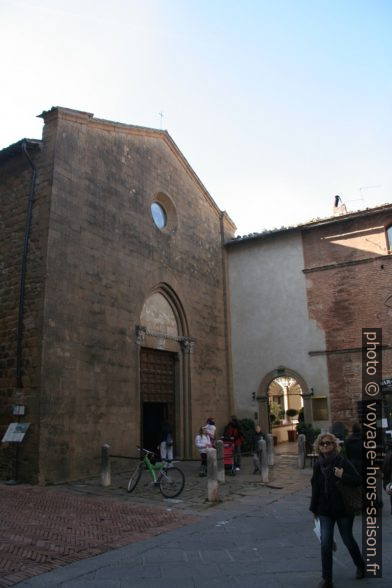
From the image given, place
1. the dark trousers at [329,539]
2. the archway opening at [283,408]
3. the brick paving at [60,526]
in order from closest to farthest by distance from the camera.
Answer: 1. the dark trousers at [329,539]
2. the brick paving at [60,526]
3. the archway opening at [283,408]

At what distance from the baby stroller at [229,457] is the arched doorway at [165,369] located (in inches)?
120

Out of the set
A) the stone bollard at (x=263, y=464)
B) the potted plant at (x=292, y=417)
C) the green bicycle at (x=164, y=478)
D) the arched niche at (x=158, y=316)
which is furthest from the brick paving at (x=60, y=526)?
the potted plant at (x=292, y=417)

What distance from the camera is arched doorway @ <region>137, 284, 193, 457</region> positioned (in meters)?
15.0

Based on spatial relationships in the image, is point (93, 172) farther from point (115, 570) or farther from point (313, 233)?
point (115, 570)

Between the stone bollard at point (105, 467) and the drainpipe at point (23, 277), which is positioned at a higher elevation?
the drainpipe at point (23, 277)

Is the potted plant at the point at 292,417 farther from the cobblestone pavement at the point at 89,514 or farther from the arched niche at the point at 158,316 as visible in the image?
the cobblestone pavement at the point at 89,514

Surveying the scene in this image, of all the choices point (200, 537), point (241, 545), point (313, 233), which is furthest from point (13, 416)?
point (313, 233)

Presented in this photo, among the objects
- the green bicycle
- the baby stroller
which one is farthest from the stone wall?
the baby stroller

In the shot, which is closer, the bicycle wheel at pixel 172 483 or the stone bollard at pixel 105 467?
the bicycle wheel at pixel 172 483

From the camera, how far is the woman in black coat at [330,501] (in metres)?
4.47

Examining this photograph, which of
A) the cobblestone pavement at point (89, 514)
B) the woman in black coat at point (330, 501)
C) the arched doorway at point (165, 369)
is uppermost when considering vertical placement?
the arched doorway at point (165, 369)

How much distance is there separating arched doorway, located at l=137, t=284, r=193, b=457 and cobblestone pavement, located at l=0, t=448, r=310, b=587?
3.51 metres

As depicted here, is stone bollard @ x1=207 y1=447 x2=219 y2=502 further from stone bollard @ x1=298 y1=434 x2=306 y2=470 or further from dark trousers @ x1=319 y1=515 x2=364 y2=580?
stone bollard @ x1=298 y1=434 x2=306 y2=470

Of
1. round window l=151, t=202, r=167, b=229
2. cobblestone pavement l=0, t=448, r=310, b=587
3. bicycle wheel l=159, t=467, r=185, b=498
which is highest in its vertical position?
round window l=151, t=202, r=167, b=229
